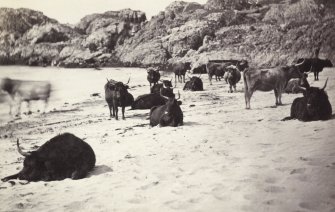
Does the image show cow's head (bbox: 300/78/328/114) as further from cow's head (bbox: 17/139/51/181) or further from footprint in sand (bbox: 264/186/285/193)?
cow's head (bbox: 17/139/51/181)

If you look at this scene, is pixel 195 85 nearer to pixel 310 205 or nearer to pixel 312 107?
pixel 312 107

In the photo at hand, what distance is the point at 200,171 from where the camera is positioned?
12.8 ft

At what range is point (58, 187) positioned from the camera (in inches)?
154

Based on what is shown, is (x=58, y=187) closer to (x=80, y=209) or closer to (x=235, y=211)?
(x=80, y=209)

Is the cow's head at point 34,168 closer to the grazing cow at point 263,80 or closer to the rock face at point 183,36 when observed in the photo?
the rock face at point 183,36

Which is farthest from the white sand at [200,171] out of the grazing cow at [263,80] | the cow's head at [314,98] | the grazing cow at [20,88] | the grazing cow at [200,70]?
the grazing cow at [200,70]

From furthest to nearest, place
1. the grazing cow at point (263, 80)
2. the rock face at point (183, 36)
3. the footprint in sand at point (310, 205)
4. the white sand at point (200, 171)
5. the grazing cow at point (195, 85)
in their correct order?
the grazing cow at point (195, 85)
the rock face at point (183, 36)
the grazing cow at point (263, 80)
the white sand at point (200, 171)
the footprint in sand at point (310, 205)

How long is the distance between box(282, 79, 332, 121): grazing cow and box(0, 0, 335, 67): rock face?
3.97 feet

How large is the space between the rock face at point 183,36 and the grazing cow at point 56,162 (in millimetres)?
1782

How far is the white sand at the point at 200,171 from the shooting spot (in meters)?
3.20

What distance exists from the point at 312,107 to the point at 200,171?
2632 mm

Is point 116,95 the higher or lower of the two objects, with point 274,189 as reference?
higher

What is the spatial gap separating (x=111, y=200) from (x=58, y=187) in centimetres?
76

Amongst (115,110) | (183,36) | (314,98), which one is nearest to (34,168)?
(314,98)
